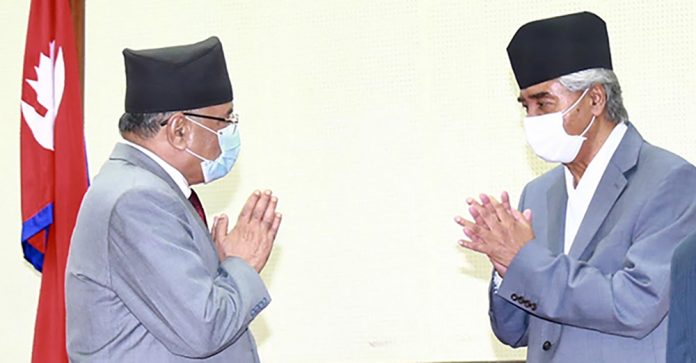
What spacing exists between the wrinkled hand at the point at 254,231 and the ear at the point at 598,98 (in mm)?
753

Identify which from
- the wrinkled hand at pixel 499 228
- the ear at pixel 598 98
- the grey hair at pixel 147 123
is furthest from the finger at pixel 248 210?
the ear at pixel 598 98

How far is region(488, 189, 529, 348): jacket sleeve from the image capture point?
258 centimetres

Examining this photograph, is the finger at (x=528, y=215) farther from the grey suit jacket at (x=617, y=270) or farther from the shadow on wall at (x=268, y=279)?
the shadow on wall at (x=268, y=279)

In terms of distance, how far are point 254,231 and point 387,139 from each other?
1292mm

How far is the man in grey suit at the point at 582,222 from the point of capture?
7.41 ft

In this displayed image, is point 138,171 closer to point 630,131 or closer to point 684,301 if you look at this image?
point 630,131

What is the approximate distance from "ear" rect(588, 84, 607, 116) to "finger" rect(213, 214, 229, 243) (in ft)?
2.85

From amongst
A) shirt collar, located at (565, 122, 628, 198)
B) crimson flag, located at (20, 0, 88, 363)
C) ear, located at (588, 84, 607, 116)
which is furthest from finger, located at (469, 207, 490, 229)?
crimson flag, located at (20, 0, 88, 363)

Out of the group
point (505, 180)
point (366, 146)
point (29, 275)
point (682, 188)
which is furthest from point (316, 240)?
point (682, 188)

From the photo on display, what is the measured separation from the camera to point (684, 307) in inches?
46.1

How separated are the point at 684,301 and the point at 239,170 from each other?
2728mm

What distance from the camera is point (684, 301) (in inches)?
46.1

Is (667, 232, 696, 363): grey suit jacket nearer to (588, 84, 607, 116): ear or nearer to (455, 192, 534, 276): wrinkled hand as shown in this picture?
(455, 192, 534, 276): wrinkled hand

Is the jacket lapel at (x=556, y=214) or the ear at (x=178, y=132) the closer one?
the ear at (x=178, y=132)
